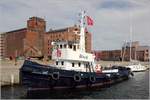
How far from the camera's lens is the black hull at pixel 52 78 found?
96.8 ft

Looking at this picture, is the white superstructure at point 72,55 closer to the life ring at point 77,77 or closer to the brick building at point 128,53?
the life ring at point 77,77

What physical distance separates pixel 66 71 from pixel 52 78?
1.85 m

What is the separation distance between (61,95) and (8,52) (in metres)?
89.2

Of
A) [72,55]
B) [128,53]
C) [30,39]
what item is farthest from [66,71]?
[128,53]

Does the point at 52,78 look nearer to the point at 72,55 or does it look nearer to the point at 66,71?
the point at 66,71

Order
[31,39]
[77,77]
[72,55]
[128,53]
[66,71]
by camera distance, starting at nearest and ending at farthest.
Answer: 1. [66,71]
2. [77,77]
3. [72,55]
4. [31,39]
5. [128,53]

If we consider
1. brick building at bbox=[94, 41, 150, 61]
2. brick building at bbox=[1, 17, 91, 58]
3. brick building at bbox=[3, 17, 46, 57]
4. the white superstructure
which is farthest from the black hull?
brick building at bbox=[94, 41, 150, 61]

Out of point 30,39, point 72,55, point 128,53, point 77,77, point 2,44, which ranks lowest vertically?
point 77,77

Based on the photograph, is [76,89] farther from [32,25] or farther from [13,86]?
[32,25]

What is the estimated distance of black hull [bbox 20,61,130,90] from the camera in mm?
29500

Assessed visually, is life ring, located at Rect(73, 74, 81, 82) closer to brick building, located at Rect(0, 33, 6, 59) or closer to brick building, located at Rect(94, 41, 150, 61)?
brick building, located at Rect(0, 33, 6, 59)

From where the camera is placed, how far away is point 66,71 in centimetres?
3130

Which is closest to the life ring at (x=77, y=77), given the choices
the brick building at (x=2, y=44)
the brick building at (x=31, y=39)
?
the brick building at (x=31, y=39)

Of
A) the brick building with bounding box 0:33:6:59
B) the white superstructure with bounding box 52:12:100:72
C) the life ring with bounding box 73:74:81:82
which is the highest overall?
the brick building with bounding box 0:33:6:59
